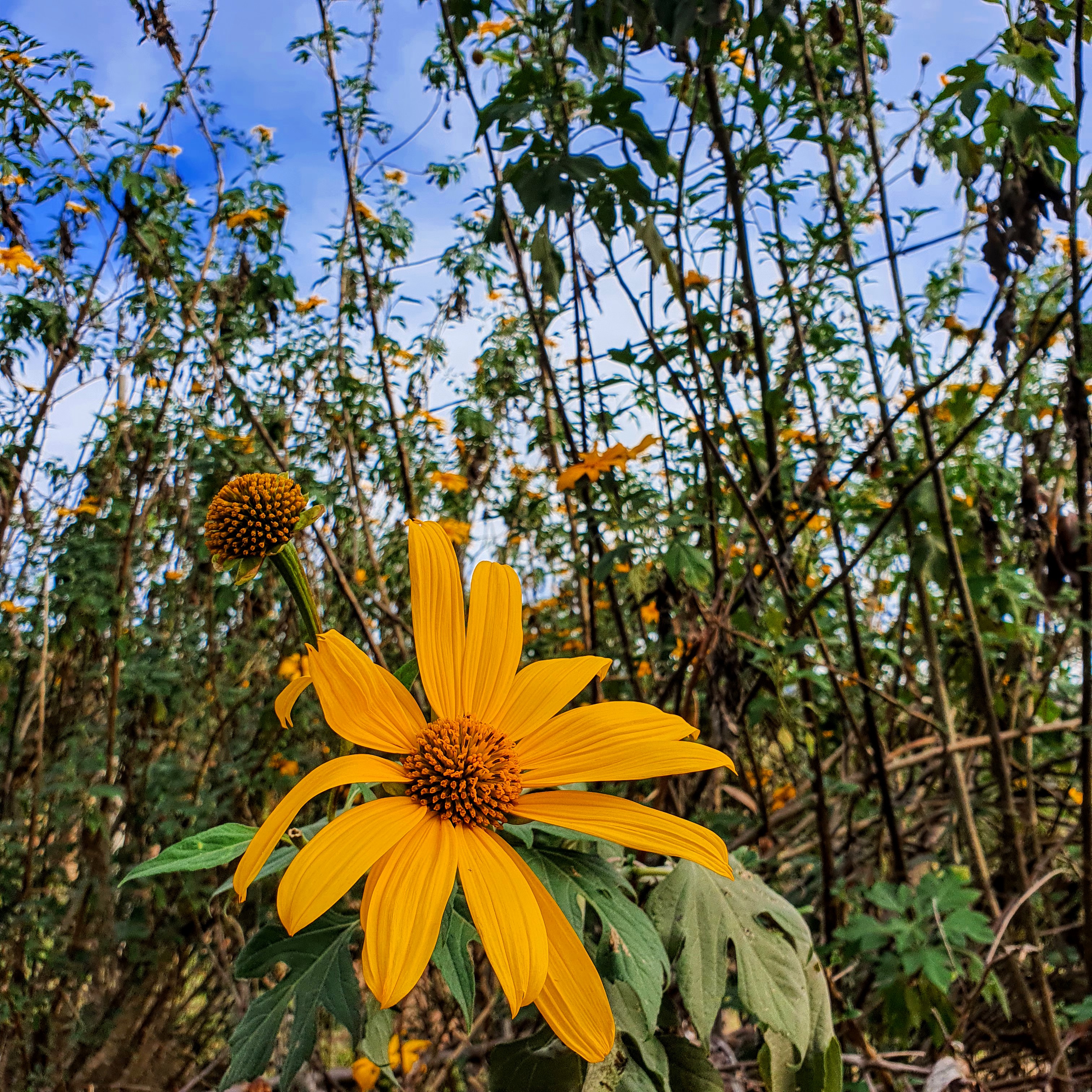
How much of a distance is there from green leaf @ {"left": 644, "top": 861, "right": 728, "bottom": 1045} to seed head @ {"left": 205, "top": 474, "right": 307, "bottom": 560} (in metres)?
0.35

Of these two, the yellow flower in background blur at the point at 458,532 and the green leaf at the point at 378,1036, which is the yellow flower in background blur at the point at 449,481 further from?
the green leaf at the point at 378,1036

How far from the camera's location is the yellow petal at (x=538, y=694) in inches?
19.1

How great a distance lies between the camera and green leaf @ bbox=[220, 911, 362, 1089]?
46cm

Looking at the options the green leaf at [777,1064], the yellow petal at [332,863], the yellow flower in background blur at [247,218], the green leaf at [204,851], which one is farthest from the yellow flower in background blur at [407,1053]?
the yellow flower in background blur at [247,218]

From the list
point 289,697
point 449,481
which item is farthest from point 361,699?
point 449,481

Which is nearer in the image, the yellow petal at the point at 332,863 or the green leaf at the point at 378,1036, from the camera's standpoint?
the yellow petal at the point at 332,863

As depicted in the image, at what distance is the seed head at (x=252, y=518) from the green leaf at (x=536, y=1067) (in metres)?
0.35

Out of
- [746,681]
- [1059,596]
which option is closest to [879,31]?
[1059,596]

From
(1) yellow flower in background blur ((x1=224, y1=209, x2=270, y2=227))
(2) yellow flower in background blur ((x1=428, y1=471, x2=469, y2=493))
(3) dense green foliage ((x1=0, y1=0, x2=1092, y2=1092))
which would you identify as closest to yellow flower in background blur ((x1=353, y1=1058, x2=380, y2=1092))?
(3) dense green foliage ((x1=0, y1=0, x2=1092, y2=1092))

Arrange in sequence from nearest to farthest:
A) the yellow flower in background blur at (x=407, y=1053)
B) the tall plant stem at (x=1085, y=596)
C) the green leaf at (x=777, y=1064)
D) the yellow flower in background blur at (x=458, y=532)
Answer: the green leaf at (x=777, y=1064) → the tall plant stem at (x=1085, y=596) → the yellow flower in background blur at (x=407, y=1053) → the yellow flower in background blur at (x=458, y=532)

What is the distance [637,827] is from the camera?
436mm

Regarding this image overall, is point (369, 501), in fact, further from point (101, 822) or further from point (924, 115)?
point (924, 115)

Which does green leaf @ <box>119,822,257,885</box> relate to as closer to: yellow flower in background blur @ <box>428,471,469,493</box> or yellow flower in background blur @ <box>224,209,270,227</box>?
yellow flower in background blur @ <box>428,471,469,493</box>

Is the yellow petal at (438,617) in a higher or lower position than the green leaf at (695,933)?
higher
